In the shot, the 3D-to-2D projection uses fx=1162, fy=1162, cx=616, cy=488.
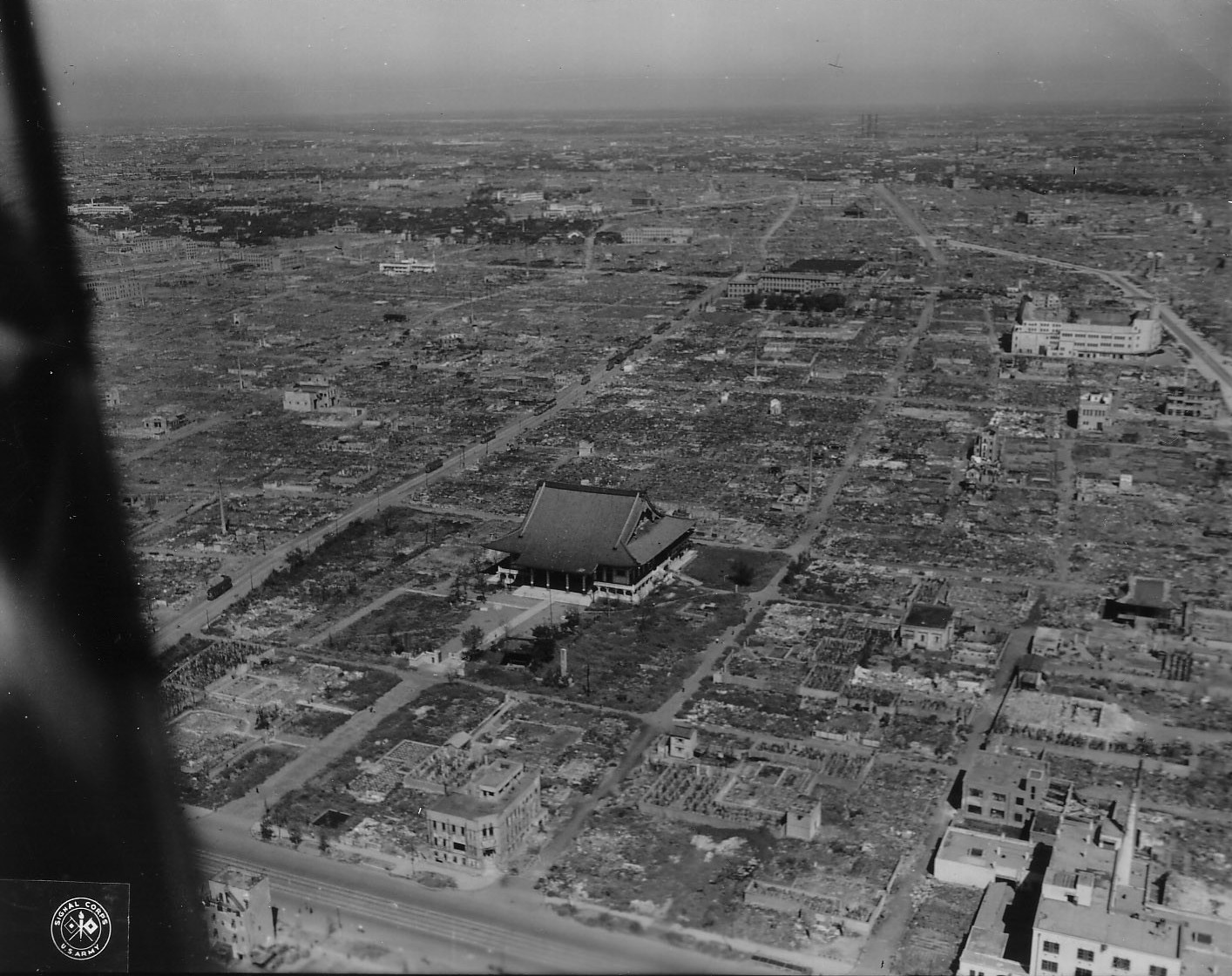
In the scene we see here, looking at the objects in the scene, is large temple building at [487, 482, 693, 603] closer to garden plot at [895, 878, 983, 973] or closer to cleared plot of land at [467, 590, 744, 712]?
cleared plot of land at [467, 590, 744, 712]

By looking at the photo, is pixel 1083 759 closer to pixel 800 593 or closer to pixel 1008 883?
pixel 1008 883

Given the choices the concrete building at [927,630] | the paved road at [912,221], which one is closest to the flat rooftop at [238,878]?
the concrete building at [927,630]

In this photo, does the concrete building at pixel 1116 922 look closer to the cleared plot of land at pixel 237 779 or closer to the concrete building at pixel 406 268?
the cleared plot of land at pixel 237 779

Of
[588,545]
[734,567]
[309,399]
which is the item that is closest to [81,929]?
[588,545]

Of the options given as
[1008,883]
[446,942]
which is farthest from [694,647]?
[446,942]

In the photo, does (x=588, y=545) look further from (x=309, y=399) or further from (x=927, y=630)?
(x=309, y=399)

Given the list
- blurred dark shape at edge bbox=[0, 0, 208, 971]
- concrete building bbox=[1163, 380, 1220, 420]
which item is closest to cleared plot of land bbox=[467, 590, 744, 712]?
blurred dark shape at edge bbox=[0, 0, 208, 971]
